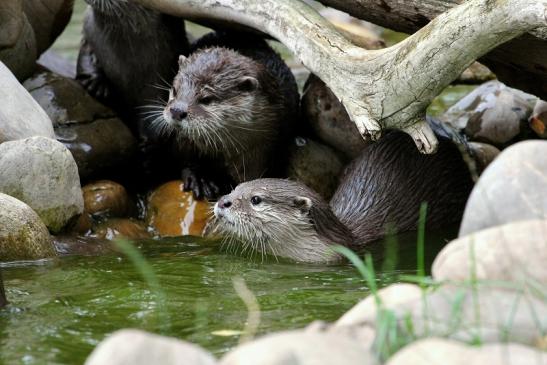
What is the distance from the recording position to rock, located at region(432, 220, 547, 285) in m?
2.59

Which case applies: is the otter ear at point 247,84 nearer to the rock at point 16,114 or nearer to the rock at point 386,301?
the rock at point 16,114

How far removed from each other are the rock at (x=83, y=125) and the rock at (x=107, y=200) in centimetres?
13

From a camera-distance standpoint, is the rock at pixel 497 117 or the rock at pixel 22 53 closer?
the rock at pixel 22 53

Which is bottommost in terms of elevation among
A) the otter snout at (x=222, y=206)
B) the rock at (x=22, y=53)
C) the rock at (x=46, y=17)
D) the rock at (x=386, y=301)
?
the rock at (x=386, y=301)

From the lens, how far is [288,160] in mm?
5867

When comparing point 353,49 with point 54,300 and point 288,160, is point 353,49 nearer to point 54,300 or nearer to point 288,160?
point 288,160

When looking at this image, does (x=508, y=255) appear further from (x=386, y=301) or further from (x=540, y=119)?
(x=540, y=119)

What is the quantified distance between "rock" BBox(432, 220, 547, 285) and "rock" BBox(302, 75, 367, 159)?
3079 millimetres

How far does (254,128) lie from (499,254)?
318 centimetres

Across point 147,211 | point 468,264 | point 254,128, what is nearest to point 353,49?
point 254,128

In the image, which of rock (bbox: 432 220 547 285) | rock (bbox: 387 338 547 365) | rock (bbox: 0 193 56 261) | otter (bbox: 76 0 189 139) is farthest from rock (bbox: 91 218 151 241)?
rock (bbox: 387 338 547 365)

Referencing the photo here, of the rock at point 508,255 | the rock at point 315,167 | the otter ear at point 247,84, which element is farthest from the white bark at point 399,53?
the rock at point 508,255

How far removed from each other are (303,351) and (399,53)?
2.39 metres

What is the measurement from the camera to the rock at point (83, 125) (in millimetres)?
5656
